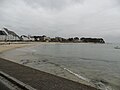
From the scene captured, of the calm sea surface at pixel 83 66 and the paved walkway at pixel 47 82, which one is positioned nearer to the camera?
the paved walkway at pixel 47 82

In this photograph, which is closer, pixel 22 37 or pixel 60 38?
pixel 22 37

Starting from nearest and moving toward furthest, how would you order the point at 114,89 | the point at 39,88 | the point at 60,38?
the point at 39,88
the point at 114,89
the point at 60,38

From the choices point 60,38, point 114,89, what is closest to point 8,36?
point 60,38

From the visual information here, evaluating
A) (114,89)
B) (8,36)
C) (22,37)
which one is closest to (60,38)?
(22,37)

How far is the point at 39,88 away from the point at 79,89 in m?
1.62

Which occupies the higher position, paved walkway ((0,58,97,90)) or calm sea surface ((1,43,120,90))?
paved walkway ((0,58,97,90))

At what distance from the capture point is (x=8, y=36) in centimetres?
11944

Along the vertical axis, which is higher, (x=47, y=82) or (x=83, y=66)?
(x=47, y=82)

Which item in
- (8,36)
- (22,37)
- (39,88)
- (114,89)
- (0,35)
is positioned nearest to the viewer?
(39,88)

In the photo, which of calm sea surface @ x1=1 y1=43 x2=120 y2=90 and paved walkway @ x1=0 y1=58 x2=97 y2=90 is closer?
paved walkway @ x1=0 y1=58 x2=97 y2=90

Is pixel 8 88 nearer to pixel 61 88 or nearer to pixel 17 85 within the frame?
pixel 17 85

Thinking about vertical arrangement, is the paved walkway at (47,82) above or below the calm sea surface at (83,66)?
above

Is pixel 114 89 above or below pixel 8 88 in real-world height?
below

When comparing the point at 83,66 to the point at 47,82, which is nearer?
the point at 47,82
